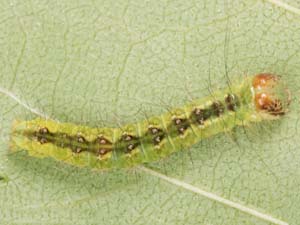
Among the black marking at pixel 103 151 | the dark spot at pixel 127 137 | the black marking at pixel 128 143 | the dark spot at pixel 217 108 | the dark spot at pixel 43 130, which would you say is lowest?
the black marking at pixel 103 151

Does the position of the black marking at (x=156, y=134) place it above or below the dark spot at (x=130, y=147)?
above

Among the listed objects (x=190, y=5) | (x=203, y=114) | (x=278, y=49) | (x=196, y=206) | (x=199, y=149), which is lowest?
(x=196, y=206)

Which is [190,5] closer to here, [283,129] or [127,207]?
[283,129]

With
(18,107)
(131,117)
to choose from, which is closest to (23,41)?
(18,107)

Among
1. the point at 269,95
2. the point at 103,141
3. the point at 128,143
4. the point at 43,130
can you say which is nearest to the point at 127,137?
the point at 128,143

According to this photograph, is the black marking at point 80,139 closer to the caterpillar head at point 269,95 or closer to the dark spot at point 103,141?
the dark spot at point 103,141

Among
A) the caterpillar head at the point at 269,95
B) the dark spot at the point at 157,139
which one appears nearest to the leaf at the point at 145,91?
the caterpillar head at the point at 269,95
